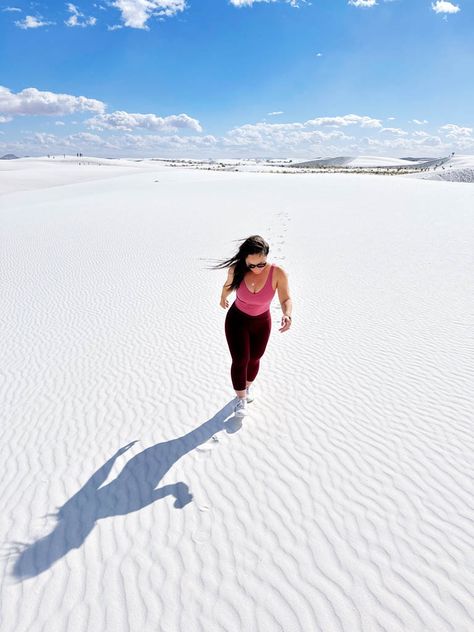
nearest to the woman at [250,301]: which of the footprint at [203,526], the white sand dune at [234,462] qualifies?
the white sand dune at [234,462]

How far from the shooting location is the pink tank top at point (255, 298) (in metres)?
3.90

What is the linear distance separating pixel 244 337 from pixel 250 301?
410mm

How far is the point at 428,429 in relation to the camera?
4.33 m

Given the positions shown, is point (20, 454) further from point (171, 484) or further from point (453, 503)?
point (453, 503)

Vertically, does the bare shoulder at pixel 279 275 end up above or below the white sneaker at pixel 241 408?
above

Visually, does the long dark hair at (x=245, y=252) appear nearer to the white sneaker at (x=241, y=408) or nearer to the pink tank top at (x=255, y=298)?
the pink tank top at (x=255, y=298)

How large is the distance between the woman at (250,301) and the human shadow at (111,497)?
34.5 inches

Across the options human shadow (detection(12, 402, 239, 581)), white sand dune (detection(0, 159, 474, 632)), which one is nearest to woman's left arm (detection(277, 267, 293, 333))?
white sand dune (detection(0, 159, 474, 632))

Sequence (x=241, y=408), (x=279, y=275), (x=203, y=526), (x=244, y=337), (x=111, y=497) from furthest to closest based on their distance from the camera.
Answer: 1. (x=241, y=408)
2. (x=244, y=337)
3. (x=279, y=275)
4. (x=111, y=497)
5. (x=203, y=526)

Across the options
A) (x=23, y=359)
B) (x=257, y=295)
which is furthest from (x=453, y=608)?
(x=23, y=359)

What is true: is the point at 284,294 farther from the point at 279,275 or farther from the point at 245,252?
the point at 245,252

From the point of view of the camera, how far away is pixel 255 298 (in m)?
3.94

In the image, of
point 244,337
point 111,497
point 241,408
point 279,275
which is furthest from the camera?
point 241,408

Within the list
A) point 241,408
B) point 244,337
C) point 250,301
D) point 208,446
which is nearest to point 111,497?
point 208,446
